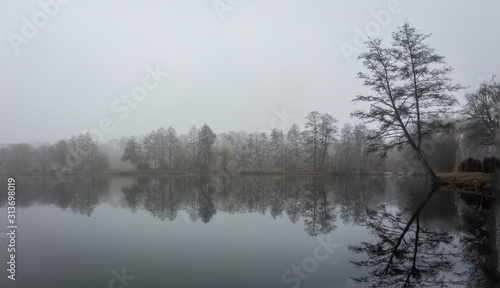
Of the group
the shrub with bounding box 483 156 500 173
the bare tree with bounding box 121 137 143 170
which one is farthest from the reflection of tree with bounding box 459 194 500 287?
the bare tree with bounding box 121 137 143 170

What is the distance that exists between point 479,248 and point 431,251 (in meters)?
0.86

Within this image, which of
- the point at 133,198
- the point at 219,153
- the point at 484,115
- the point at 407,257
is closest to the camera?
the point at 407,257

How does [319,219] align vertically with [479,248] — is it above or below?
below

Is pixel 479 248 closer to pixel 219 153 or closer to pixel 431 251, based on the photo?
pixel 431 251

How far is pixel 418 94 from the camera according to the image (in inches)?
781

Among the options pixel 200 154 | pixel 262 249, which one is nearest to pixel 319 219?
pixel 262 249

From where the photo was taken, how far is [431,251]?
20.6ft

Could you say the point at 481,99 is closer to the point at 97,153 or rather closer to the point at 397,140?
the point at 397,140

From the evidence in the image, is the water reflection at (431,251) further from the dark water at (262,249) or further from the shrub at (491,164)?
the shrub at (491,164)

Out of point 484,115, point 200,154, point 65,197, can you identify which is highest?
Answer: point 484,115

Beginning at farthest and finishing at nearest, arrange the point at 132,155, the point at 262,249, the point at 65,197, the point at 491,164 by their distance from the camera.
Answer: the point at 132,155, the point at 65,197, the point at 491,164, the point at 262,249

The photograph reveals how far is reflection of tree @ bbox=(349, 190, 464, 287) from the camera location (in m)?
4.80

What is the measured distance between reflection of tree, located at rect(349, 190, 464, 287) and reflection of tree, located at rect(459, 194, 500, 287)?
246 mm

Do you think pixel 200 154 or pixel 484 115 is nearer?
pixel 484 115
